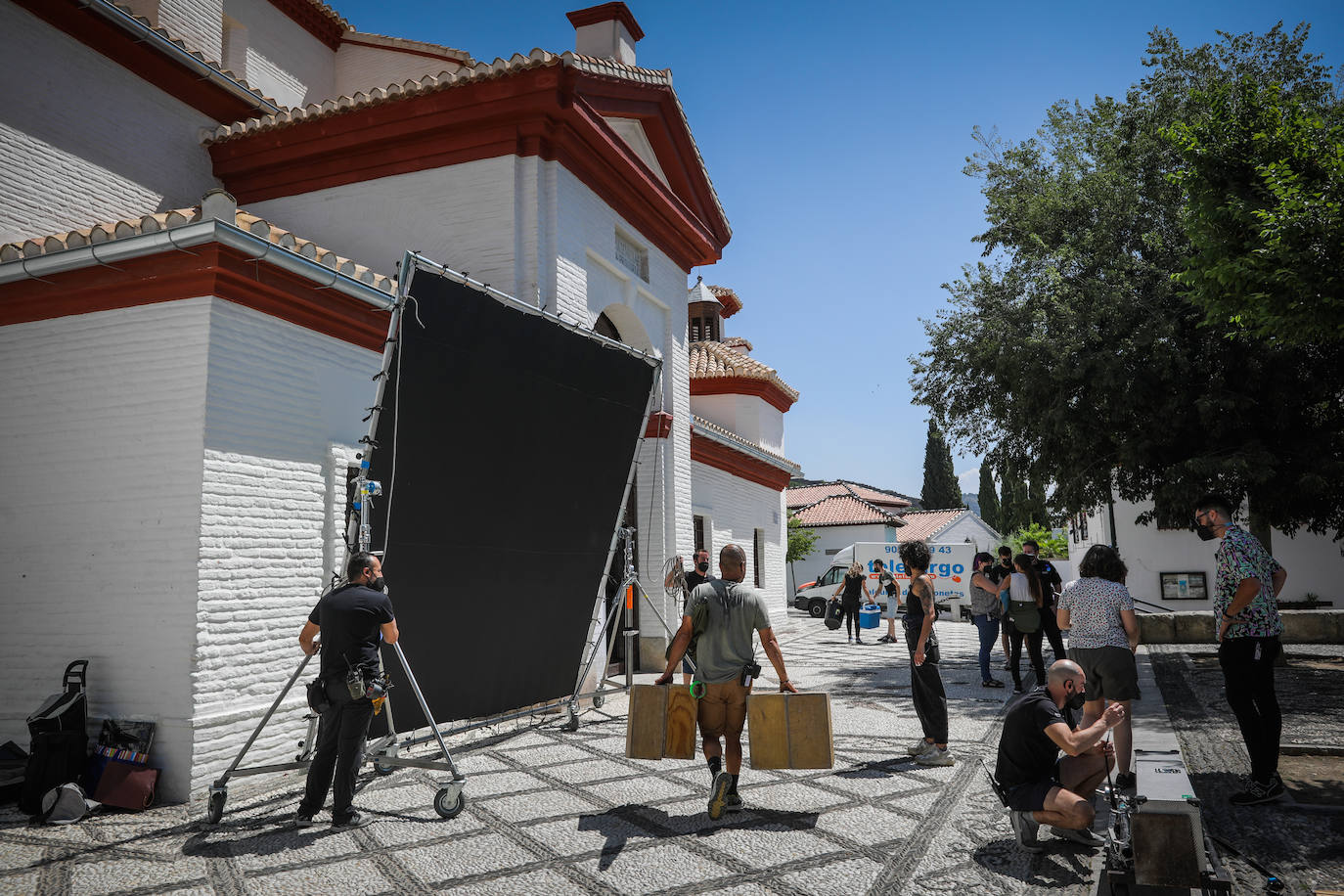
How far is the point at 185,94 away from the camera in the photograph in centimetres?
982

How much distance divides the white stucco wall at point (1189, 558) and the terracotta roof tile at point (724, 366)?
9.96 meters

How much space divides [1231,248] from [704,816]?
21.1 feet

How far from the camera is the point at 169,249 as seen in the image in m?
6.04

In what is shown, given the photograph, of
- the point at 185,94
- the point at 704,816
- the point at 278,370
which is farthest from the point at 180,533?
the point at 185,94

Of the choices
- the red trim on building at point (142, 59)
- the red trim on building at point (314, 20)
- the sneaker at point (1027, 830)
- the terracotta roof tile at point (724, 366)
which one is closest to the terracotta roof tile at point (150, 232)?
the red trim on building at point (142, 59)

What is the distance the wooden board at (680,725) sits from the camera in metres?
5.35

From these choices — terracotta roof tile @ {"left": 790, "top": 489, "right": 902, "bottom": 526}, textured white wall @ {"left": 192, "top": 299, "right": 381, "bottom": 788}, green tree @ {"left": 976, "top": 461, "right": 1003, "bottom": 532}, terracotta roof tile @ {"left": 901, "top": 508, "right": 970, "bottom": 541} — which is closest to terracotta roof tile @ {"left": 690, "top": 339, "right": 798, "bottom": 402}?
textured white wall @ {"left": 192, "top": 299, "right": 381, "bottom": 788}

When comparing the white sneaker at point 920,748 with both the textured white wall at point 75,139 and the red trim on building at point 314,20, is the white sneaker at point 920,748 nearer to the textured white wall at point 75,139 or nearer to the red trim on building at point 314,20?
the textured white wall at point 75,139

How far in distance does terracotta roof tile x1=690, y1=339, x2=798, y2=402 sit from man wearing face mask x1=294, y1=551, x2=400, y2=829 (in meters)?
14.9

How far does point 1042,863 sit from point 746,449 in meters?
13.4

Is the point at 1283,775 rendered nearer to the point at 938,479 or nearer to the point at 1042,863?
the point at 1042,863

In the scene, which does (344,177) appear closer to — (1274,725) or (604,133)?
(604,133)

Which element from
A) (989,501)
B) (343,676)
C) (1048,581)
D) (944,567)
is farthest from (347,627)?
(989,501)

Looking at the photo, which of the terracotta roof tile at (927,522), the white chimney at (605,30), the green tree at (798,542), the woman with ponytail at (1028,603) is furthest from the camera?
the terracotta roof tile at (927,522)
